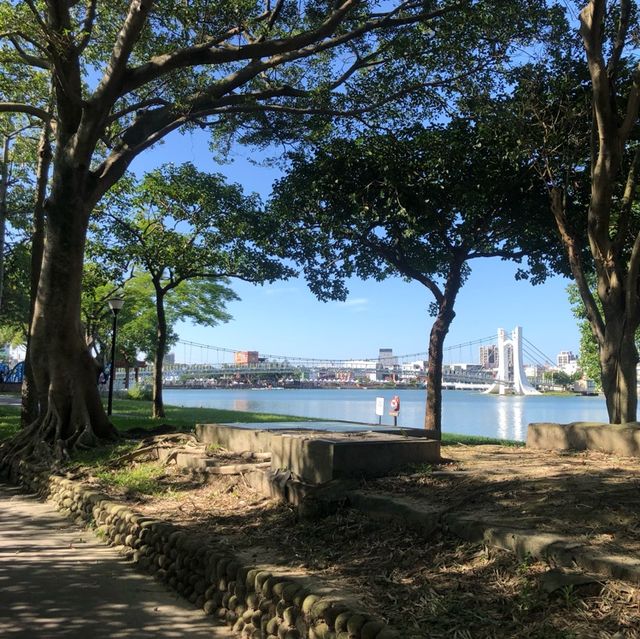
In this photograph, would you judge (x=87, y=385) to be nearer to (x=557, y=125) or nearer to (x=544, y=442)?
(x=544, y=442)

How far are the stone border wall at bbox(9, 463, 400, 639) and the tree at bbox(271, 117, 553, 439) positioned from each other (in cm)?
706

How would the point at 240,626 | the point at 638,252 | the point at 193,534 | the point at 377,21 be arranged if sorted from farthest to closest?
the point at 377,21, the point at 638,252, the point at 193,534, the point at 240,626

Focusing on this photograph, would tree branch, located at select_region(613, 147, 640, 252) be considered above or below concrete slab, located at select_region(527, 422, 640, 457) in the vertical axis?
above

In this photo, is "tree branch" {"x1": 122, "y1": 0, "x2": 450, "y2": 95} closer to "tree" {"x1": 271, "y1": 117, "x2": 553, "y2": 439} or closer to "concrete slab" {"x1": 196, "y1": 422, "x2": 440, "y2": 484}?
"tree" {"x1": 271, "y1": 117, "x2": 553, "y2": 439}

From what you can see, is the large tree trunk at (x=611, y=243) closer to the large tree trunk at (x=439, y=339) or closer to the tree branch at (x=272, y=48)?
the tree branch at (x=272, y=48)

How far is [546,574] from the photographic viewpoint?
3.51m

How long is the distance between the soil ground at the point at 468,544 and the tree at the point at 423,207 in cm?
628

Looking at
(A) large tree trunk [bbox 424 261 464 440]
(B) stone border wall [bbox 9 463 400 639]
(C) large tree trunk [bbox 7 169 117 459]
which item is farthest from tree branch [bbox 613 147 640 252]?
(C) large tree trunk [bbox 7 169 117 459]

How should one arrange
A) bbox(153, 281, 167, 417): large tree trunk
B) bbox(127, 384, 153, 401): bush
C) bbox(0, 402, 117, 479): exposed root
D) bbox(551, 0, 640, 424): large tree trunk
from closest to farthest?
bbox(551, 0, 640, 424): large tree trunk, bbox(0, 402, 117, 479): exposed root, bbox(153, 281, 167, 417): large tree trunk, bbox(127, 384, 153, 401): bush

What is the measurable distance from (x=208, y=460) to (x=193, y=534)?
260cm

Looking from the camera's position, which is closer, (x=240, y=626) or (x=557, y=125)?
(x=240, y=626)

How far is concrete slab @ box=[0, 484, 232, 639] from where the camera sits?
4.35 meters

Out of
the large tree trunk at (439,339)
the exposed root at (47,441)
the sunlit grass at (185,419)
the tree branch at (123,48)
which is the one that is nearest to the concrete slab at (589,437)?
the large tree trunk at (439,339)

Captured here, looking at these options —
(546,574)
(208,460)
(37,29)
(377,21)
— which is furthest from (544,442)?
(37,29)
